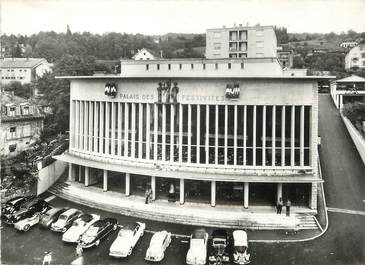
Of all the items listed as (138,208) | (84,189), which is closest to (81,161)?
(84,189)

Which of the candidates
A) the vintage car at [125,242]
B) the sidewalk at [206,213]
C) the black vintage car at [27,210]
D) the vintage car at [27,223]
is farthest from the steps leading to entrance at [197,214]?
the vintage car at [27,223]

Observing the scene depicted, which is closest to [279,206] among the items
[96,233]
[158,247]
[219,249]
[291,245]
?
[291,245]

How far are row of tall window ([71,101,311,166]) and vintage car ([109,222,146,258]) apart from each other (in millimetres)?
8005

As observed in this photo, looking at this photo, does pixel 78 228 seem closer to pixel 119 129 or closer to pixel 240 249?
pixel 119 129

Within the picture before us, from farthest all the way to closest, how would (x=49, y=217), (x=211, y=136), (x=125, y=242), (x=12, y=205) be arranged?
(x=211, y=136), (x=12, y=205), (x=49, y=217), (x=125, y=242)

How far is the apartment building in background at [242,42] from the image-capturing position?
5106 centimetres

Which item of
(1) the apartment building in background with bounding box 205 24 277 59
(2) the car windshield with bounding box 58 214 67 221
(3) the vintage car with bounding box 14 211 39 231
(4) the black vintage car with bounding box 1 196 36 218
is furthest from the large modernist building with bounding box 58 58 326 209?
(1) the apartment building in background with bounding box 205 24 277 59

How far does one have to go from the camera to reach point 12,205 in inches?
1019

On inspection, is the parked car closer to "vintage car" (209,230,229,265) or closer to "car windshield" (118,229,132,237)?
"car windshield" (118,229,132,237)

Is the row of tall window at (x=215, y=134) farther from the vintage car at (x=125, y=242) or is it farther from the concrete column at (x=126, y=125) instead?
the vintage car at (x=125, y=242)

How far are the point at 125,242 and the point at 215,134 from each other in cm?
1135

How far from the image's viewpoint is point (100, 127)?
102 ft

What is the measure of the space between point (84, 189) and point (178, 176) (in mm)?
10525

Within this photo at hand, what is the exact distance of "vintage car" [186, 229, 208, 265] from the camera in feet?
61.5
